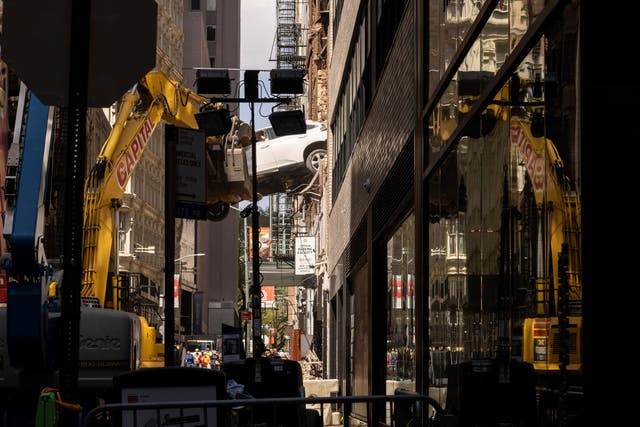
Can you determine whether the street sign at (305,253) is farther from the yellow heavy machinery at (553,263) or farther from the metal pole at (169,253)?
the yellow heavy machinery at (553,263)

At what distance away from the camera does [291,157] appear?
240 feet

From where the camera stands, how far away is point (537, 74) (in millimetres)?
9383

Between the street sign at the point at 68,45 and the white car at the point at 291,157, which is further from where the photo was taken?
the white car at the point at 291,157

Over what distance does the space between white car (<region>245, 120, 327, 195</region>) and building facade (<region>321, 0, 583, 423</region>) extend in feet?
154

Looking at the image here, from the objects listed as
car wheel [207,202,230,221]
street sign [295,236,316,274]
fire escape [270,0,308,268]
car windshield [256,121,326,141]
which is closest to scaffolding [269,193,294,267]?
fire escape [270,0,308,268]

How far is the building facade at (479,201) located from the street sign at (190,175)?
2.64 metres

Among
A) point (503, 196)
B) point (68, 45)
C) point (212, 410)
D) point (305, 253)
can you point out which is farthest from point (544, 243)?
point (305, 253)

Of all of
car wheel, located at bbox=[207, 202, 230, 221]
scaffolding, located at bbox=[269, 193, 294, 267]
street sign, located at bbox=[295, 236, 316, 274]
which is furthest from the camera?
scaffolding, located at bbox=[269, 193, 294, 267]

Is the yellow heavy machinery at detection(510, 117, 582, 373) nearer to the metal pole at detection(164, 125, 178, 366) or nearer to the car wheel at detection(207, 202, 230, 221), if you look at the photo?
the metal pole at detection(164, 125, 178, 366)

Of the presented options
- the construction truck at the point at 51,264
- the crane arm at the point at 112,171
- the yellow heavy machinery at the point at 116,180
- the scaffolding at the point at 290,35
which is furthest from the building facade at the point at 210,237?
the construction truck at the point at 51,264

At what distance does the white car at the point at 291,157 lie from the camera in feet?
239

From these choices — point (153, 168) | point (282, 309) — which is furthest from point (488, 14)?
point (282, 309)

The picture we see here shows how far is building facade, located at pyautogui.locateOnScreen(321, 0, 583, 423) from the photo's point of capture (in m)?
8.65

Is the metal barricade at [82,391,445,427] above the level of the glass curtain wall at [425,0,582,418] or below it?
below
